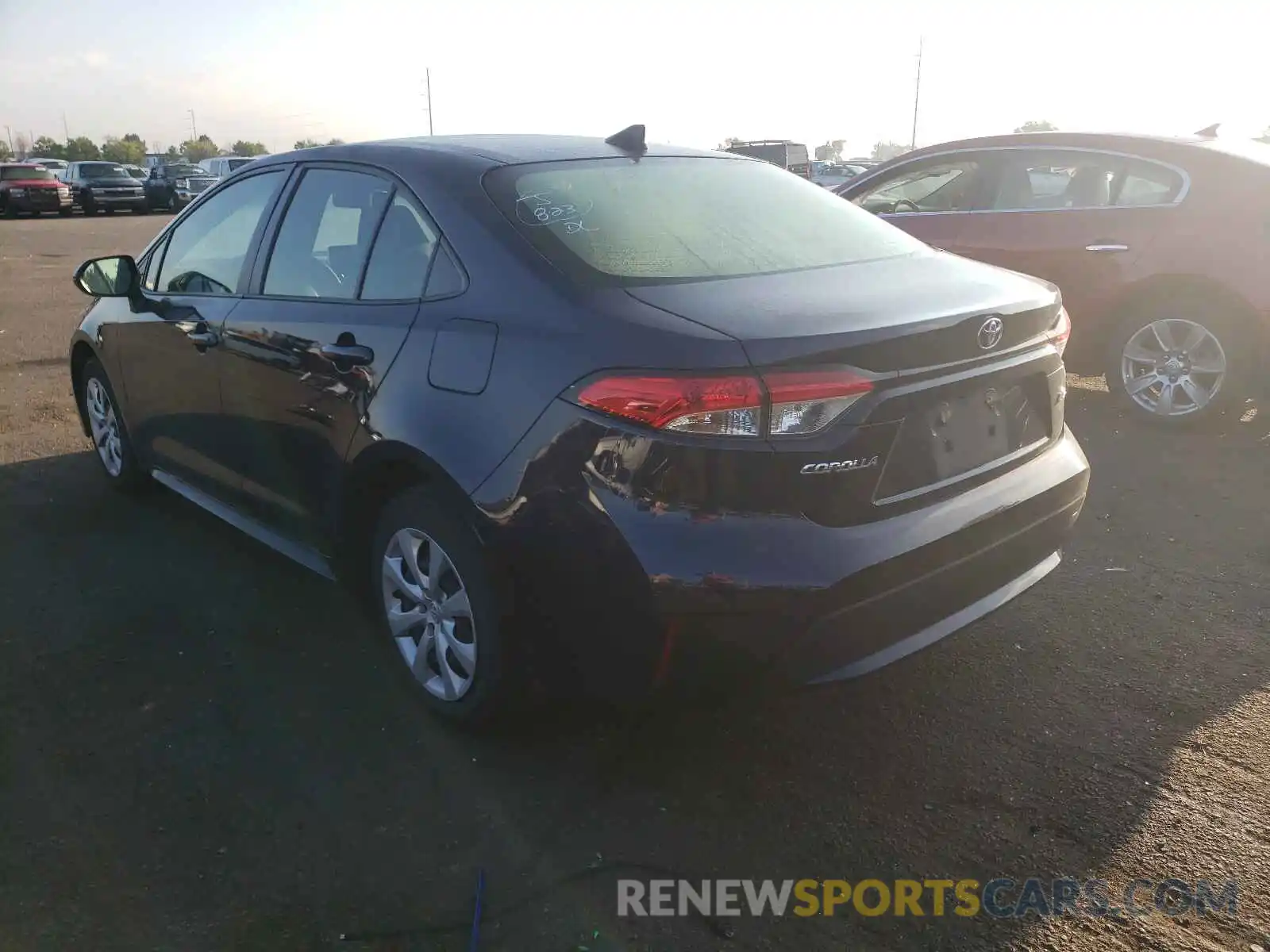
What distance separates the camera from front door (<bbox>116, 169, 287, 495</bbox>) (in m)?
3.93

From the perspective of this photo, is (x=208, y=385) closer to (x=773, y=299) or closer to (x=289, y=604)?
(x=289, y=604)

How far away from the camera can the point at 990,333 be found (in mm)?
2770

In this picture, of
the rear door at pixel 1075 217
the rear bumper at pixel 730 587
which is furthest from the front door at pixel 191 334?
the rear door at pixel 1075 217

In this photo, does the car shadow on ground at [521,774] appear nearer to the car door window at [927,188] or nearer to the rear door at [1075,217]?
the rear door at [1075,217]

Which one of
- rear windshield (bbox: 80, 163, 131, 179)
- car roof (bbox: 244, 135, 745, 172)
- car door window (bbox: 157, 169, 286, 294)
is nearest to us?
car roof (bbox: 244, 135, 745, 172)

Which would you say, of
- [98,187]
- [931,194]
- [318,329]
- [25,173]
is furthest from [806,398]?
[98,187]

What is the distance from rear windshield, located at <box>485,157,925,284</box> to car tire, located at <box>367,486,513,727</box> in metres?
0.79

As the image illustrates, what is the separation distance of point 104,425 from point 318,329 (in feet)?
8.55

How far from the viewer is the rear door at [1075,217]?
600 cm

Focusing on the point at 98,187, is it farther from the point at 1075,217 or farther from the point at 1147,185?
the point at 1147,185

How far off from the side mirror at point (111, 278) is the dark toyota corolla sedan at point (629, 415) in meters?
0.93

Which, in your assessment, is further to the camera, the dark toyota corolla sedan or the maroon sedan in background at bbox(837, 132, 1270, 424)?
the maroon sedan in background at bbox(837, 132, 1270, 424)

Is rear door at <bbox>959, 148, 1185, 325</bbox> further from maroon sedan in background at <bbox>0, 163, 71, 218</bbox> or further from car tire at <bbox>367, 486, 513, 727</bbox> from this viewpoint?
maroon sedan in background at <bbox>0, 163, 71, 218</bbox>

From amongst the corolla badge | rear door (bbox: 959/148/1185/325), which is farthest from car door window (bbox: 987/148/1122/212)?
the corolla badge
